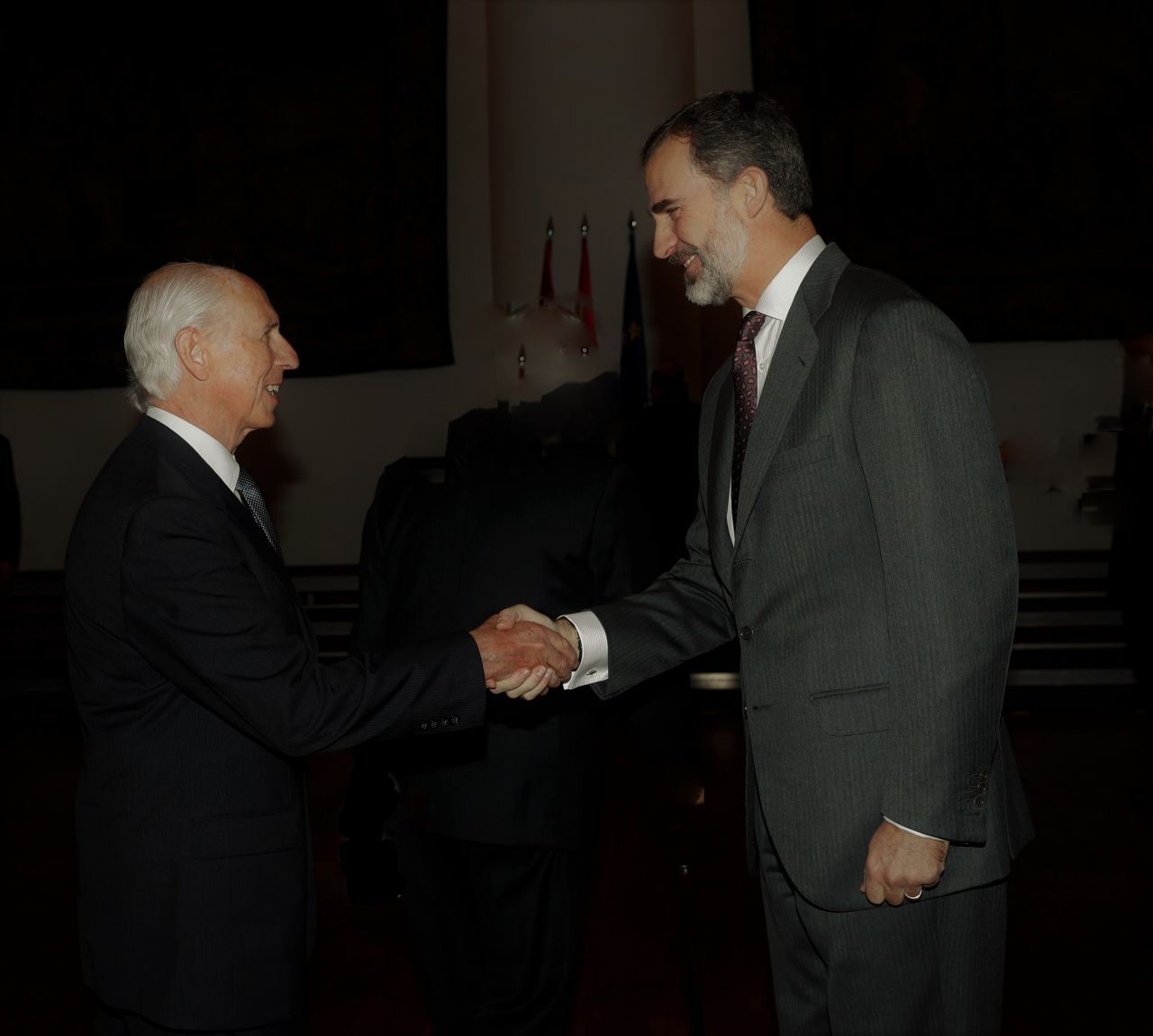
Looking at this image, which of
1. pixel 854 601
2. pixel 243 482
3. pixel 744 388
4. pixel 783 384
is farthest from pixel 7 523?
pixel 854 601

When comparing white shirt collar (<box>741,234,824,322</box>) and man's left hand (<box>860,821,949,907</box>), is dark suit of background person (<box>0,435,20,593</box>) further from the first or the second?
man's left hand (<box>860,821,949,907</box>)

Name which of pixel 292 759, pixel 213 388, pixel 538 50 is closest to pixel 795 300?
pixel 213 388

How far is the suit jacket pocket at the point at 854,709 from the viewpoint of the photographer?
174 cm

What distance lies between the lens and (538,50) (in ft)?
28.5

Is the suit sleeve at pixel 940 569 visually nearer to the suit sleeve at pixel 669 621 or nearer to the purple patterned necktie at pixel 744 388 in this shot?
the purple patterned necktie at pixel 744 388

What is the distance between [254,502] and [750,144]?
1.15 meters

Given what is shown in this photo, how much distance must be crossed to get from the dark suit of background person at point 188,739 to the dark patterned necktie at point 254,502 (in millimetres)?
123

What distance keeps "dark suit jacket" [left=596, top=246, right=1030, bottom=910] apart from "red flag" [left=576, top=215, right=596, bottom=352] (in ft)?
21.3

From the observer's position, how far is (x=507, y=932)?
9.22 ft

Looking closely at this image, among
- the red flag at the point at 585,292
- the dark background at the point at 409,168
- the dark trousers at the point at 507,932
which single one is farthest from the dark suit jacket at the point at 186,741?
the dark background at the point at 409,168

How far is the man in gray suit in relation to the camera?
1619 millimetres

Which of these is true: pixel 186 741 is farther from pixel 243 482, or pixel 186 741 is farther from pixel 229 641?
pixel 243 482

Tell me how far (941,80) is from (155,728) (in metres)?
8.12

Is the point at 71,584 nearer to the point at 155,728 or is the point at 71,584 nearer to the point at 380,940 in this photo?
the point at 155,728
